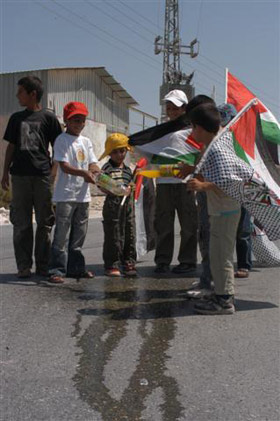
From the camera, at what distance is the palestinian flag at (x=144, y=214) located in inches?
277

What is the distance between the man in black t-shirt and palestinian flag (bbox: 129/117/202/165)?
915mm

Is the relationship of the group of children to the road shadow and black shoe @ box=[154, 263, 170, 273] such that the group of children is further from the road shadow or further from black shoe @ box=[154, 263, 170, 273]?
the road shadow

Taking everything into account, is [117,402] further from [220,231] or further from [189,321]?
[220,231]

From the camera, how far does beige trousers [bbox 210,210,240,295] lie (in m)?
4.90

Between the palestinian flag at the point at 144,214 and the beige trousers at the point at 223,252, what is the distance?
2142 mm

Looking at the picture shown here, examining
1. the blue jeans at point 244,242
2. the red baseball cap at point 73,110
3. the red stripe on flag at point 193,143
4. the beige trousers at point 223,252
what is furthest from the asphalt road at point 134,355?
the red baseball cap at point 73,110

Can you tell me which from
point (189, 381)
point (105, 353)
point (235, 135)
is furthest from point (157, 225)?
point (189, 381)

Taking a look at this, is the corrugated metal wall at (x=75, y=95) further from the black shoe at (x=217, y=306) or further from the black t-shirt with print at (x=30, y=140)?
the black shoe at (x=217, y=306)

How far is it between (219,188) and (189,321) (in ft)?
3.44

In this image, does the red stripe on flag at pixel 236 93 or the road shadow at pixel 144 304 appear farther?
the red stripe on flag at pixel 236 93

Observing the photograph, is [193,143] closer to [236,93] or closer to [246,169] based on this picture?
[236,93]

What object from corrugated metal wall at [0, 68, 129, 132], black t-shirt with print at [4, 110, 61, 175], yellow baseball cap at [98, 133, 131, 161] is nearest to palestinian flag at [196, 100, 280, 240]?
yellow baseball cap at [98, 133, 131, 161]

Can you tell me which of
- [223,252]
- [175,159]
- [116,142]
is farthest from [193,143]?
[223,252]

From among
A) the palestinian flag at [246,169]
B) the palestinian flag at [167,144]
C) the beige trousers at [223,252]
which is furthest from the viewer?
the palestinian flag at [167,144]
